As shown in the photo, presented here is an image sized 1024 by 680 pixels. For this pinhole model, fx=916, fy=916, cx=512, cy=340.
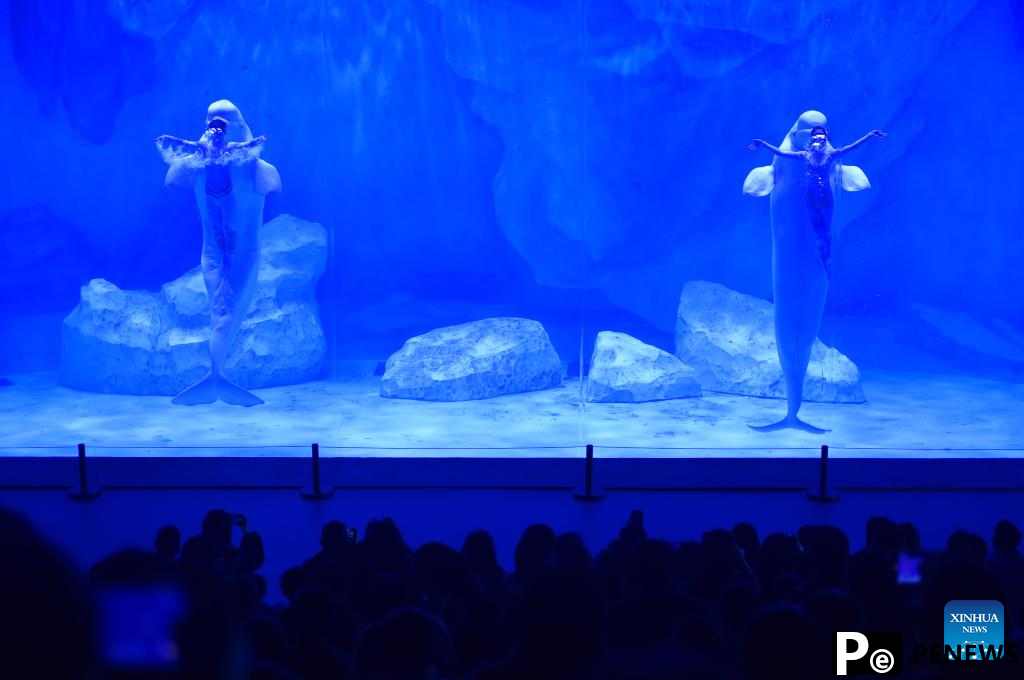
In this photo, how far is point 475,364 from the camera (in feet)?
37.2

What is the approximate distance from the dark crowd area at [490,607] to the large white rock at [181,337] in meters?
8.47

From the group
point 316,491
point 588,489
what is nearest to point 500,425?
point 588,489

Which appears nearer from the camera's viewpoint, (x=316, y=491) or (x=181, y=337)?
(x=316, y=491)

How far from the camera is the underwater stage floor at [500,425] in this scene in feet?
25.2

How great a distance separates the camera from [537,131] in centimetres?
1472

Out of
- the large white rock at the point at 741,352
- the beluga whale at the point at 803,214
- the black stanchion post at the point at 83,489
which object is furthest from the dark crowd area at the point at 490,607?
the large white rock at the point at 741,352

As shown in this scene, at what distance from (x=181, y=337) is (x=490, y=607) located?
10698 millimetres

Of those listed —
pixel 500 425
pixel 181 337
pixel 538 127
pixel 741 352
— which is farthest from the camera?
pixel 538 127

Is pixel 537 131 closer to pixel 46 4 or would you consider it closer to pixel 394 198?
pixel 394 198

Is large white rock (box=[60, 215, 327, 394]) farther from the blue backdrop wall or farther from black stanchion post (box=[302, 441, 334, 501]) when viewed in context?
black stanchion post (box=[302, 441, 334, 501])

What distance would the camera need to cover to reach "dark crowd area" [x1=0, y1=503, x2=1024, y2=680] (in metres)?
1.08

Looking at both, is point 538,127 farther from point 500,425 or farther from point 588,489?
point 588,489

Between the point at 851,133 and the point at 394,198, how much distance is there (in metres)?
8.01

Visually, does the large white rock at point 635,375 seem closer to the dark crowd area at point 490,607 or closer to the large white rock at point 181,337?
the large white rock at point 181,337
